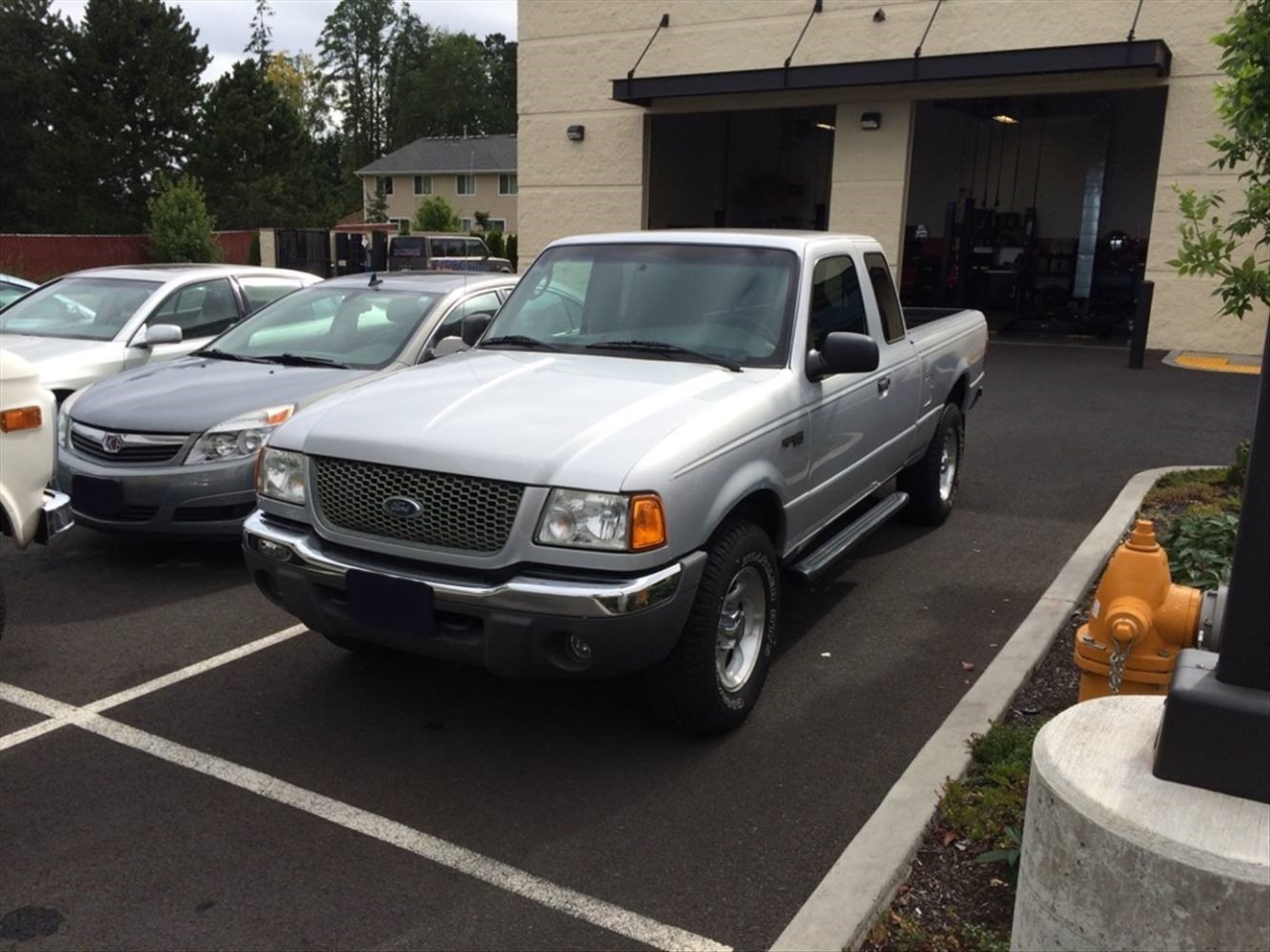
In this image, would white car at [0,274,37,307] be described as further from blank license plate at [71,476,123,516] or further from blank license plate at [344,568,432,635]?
blank license plate at [344,568,432,635]

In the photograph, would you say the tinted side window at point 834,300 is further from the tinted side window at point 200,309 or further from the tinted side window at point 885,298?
the tinted side window at point 200,309

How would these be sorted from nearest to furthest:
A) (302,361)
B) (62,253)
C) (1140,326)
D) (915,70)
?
1. (302,361)
2. (1140,326)
3. (915,70)
4. (62,253)

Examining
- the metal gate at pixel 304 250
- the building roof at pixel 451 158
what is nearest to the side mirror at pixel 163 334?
the metal gate at pixel 304 250

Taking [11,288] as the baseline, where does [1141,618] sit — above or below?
below

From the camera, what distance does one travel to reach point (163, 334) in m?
7.97

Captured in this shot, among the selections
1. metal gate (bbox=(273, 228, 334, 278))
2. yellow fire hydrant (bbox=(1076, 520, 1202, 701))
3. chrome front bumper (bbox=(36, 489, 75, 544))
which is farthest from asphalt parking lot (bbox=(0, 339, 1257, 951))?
metal gate (bbox=(273, 228, 334, 278))

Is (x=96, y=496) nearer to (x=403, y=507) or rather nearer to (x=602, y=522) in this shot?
(x=403, y=507)

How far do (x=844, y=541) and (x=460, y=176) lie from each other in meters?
68.6

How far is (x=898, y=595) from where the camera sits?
6020mm

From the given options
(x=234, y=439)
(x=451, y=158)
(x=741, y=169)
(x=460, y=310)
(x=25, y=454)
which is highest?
(x=451, y=158)

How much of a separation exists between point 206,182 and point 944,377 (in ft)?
167

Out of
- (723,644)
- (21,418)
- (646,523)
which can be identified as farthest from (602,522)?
(21,418)

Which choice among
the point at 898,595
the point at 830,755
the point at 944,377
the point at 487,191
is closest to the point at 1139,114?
the point at 944,377

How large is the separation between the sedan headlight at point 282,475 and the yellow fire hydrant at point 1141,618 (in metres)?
2.85
